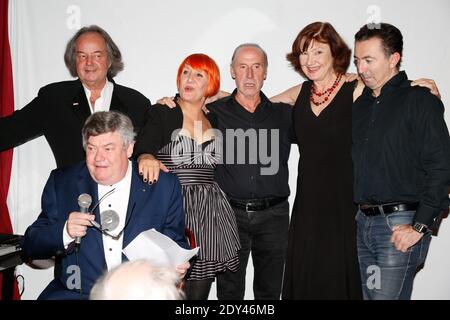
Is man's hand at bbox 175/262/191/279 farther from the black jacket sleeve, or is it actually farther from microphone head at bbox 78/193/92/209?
the black jacket sleeve

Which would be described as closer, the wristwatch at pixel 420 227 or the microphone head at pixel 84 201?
the microphone head at pixel 84 201

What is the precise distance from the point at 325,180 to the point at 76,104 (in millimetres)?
1823

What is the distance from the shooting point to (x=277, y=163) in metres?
3.40

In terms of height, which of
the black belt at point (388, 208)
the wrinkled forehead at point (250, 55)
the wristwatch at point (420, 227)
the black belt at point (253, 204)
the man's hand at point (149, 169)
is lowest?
the wristwatch at point (420, 227)

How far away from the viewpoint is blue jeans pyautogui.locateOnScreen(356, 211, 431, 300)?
258 centimetres

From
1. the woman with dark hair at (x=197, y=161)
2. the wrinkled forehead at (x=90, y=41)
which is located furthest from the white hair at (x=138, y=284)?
the wrinkled forehead at (x=90, y=41)

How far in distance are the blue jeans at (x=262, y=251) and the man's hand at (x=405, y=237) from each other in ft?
3.13

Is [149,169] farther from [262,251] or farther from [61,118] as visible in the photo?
[262,251]

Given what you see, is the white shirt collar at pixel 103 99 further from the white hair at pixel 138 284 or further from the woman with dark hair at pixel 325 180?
the white hair at pixel 138 284

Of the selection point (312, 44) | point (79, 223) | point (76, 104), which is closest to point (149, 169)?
point (79, 223)

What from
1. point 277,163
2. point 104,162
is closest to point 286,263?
point 277,163

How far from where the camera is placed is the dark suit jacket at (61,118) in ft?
10.8

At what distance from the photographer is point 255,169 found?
329 centimetres
